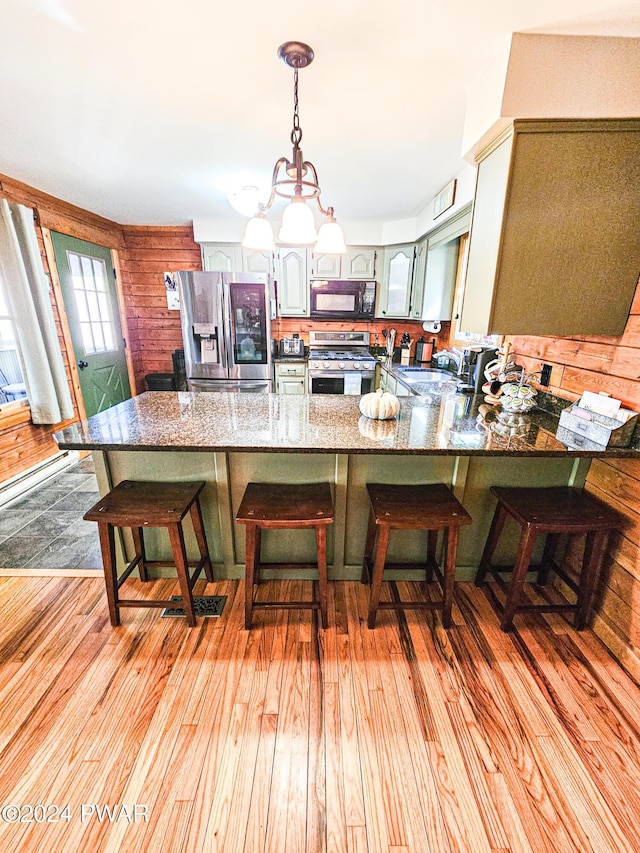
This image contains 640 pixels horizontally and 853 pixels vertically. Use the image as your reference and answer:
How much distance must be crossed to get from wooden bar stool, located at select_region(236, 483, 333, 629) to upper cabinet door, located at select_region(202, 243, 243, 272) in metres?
3.35

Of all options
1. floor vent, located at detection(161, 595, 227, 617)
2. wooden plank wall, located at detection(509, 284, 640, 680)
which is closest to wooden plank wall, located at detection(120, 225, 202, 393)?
floor vent, located at detection(161, 595, 227, 617)

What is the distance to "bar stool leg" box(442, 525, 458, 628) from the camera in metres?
1.55

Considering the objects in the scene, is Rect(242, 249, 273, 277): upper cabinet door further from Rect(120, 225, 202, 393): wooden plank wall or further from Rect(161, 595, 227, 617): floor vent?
Rect(161, 595, 227, 617): floor vent

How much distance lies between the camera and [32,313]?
296 centimetres

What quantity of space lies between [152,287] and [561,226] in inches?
176

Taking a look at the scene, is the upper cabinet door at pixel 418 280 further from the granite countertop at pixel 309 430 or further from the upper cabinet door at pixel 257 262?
the granite countertop at pixel 309 430

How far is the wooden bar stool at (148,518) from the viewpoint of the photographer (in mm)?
1516

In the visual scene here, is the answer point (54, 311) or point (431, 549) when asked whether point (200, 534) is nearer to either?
point (431, 549)

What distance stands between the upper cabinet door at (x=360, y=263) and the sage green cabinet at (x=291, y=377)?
122 centimetres

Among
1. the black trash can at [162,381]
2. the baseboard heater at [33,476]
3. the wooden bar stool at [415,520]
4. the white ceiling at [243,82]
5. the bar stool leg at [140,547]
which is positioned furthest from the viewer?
the black trash can at [162,381]

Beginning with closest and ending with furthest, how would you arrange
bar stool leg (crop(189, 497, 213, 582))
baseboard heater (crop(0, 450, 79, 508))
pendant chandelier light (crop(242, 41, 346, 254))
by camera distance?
pendant chandelier light (crop(242, 41, 346, 254))
bar stool leg (crop(189, 497, 213, 582))
baseboard heater (crop(0, 450, 79, 508))

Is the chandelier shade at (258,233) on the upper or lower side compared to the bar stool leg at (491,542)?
upper

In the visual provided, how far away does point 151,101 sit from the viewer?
1778 millimetres

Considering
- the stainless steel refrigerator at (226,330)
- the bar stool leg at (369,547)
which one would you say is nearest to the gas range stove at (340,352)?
the stainless steel refrigerator at (226,330)
